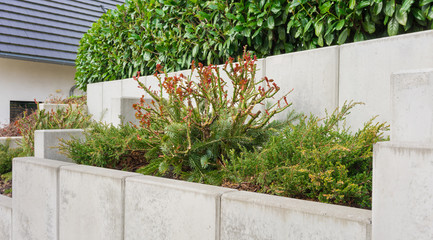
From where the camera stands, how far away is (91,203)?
2281mm

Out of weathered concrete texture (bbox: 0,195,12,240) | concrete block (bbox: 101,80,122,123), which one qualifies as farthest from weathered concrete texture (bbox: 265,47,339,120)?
concrete block (bbox: 101,80,122,123)

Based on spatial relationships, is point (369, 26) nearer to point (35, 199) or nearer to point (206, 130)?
point (206, 130)

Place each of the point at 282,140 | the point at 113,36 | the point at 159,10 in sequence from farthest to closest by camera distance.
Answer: the point at 113,36
the point at 159,10
the point at 282,140

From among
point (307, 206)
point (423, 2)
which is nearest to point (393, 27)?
point (423, 2)

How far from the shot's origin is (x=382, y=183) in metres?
1.24

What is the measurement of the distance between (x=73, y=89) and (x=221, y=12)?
7.63m

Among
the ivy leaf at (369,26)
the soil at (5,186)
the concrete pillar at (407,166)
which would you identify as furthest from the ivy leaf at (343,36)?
the soil at (5,186)

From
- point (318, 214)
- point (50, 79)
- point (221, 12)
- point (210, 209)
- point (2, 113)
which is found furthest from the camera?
point (50, 79)

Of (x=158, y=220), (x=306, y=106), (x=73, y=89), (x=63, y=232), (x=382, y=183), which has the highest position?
(x=73, y=89)

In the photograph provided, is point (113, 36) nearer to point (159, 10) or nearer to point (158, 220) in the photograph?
point (159, 10)

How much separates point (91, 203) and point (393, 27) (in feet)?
7.64

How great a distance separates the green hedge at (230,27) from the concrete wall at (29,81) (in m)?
4.37

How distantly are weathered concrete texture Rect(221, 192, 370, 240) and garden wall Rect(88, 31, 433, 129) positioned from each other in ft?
3.60

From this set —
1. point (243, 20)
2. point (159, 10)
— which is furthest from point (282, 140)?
point (159, 10)
